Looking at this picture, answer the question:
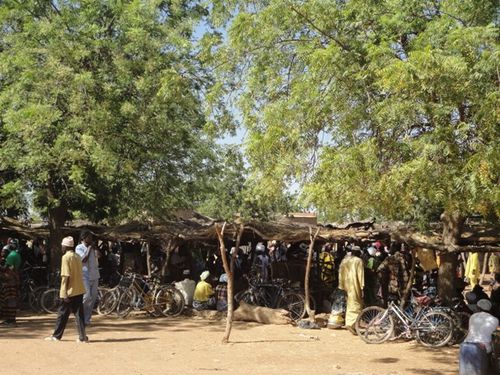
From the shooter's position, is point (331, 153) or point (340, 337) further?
point (340, 337)

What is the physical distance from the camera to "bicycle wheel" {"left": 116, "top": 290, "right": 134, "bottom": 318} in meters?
14.0

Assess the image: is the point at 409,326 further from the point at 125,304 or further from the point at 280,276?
the point at 125,304

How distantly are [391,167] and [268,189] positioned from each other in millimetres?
2097

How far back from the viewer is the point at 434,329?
422 inches

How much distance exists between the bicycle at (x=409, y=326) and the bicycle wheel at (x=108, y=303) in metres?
5.66

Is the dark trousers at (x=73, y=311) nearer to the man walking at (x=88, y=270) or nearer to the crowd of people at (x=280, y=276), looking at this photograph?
the crowd of people at (x=280, y=276)

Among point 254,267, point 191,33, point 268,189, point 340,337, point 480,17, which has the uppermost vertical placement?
point 191,33

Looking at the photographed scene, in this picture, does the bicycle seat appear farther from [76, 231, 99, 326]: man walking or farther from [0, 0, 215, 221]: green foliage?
[0, 0, 215, 221]: green foliage

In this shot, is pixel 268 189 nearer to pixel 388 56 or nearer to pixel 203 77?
pixel 388 56

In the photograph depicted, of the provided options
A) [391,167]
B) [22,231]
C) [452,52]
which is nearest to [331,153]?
[391,167]

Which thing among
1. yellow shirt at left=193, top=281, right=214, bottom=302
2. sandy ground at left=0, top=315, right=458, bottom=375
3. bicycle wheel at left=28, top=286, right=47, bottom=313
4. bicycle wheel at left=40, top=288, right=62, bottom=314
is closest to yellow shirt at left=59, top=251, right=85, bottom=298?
sandy ground at left=0, top=315, right=458, bottom=375

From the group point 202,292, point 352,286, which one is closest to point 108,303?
point 202,292

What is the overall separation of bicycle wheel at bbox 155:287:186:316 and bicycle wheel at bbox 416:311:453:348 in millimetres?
5894

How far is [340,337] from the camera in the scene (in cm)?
1186
